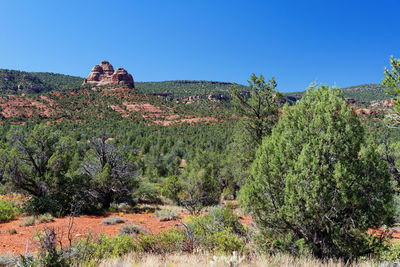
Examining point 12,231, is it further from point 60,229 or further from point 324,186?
point 324,186

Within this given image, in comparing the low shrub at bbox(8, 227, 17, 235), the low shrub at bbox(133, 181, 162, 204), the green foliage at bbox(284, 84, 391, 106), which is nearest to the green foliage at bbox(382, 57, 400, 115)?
the low shrub at bbox(8, 227, 17, 235)

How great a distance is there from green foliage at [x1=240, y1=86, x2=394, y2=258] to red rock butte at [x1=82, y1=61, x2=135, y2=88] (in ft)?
341

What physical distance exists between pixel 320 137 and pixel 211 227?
13.2 ft

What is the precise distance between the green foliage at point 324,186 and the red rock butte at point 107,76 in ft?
341

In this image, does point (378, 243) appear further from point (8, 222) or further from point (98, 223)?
point (8, 222)

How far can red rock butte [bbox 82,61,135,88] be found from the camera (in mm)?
104338

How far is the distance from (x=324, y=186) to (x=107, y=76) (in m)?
123

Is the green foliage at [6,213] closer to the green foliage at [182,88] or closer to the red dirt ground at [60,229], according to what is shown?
the red dirt ground at [60,229]

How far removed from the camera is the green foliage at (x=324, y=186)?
15.3ft

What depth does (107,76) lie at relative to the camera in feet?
371

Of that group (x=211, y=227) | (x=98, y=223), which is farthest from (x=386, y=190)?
(x=98, y=223)

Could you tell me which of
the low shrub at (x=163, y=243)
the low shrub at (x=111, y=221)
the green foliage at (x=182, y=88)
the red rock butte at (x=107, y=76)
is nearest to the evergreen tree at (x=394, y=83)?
the low shrub at (x=163, y=243)

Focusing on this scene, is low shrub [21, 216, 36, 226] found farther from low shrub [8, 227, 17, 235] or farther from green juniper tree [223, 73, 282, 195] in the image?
green juniper tree [223, 73, 282, 195]

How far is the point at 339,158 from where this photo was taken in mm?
4840
